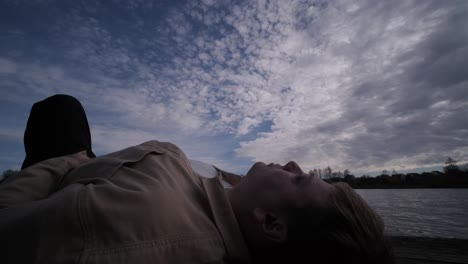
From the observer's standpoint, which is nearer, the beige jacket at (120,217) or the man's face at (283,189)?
the beige jacket at (120,217)

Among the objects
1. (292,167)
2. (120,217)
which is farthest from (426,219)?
(120,217)

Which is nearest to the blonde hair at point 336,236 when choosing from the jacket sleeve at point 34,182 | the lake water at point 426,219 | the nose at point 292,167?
the nose at point 292,167

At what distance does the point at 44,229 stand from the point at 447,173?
77868 millimetres

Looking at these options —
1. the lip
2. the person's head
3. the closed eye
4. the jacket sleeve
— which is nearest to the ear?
the person's head

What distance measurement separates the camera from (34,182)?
1479mm

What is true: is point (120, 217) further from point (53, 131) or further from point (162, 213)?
point (53, 131)

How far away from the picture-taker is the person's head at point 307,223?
1533 mm

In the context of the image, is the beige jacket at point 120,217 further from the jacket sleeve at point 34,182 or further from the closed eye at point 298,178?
the closed eye at point 298,178

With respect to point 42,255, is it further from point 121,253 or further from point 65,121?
point 65,121

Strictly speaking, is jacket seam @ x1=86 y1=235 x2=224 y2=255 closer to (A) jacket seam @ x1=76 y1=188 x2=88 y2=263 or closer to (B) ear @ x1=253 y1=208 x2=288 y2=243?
(A) jacket seam @ x1=76 y1=188 x2=88 y2=263

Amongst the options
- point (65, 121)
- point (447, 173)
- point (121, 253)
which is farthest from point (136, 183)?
point (447, 173)

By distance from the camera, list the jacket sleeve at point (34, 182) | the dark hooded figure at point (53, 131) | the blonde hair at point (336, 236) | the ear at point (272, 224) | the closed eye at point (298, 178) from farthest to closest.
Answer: the dark hooded figure at point (53, 131)
the closed eye at point (298, 178)
the ear at point (272, 224)
the blonde hair at point (336, 236)
the jacket sleeve at point (34, 182)

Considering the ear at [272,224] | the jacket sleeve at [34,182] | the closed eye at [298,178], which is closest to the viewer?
the jacket sleeve at [34,182]

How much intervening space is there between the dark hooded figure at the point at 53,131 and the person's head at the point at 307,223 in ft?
6.14
